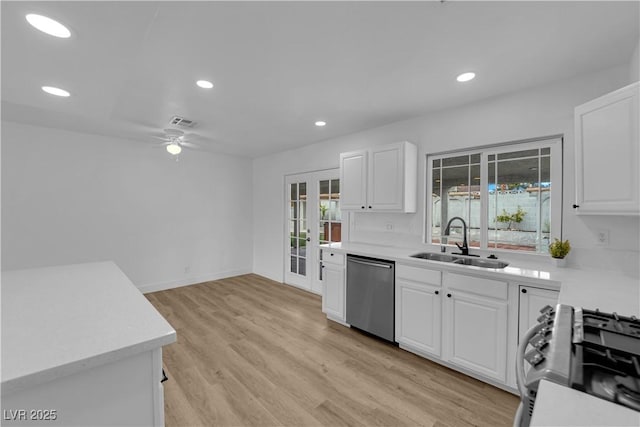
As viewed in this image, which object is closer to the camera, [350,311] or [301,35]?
[301,35]

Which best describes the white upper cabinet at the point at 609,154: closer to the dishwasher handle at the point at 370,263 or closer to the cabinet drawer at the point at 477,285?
the cabinet drawer at the point at 477,285

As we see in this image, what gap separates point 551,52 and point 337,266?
2.69 m

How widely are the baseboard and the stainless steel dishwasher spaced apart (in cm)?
322

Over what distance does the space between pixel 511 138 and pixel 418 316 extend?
1913 millimetres

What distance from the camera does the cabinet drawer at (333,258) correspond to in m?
3.29

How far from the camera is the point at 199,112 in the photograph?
3.13 metres

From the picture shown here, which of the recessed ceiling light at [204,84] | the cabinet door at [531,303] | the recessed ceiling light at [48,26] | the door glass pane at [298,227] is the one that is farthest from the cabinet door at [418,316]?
the recessed ceiling light at [48,26]

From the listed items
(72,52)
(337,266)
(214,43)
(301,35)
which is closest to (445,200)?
(337,266)

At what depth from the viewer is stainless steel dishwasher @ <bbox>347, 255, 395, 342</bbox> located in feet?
9.18

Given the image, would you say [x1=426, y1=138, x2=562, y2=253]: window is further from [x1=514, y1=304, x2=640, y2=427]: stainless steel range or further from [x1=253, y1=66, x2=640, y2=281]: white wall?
[x1=514, y1=304, x2=640, y2=427]: stainless steel range

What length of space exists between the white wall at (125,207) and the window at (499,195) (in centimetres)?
399

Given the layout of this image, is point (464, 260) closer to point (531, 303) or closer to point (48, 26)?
point (531, 303)

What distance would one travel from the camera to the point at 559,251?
7.29ft

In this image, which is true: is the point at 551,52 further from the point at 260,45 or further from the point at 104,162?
the point at 104,162
